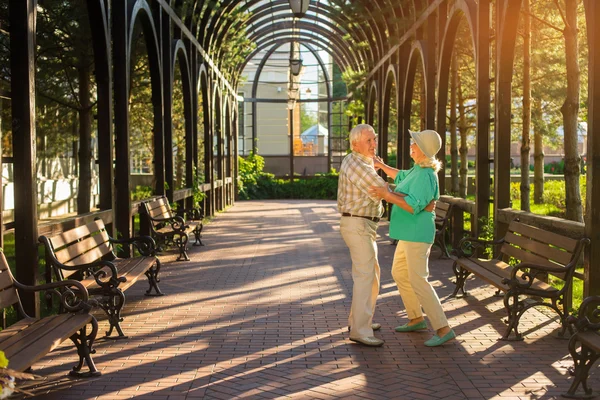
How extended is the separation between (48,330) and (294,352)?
1.80 meters

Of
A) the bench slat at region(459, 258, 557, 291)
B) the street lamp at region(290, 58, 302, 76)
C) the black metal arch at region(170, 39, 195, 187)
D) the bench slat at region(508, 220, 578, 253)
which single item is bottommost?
the bench slat at region(459, 258, 557, 291)

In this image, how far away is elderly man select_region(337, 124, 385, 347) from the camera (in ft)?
21.2

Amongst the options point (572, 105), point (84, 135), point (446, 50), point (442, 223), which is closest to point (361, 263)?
point (442, 223)

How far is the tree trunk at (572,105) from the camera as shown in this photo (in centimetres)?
1295

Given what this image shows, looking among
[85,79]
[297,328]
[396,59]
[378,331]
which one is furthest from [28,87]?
[396,59]

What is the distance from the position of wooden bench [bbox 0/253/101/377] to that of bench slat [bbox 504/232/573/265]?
371 centimetres

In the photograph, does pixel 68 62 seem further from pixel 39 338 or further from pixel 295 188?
pixel 295 188

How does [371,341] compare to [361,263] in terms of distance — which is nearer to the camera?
[371,341]

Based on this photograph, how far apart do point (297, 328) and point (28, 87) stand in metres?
2.91

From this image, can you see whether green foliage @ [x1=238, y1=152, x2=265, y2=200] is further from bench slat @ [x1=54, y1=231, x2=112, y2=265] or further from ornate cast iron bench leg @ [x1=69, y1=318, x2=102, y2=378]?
ornate cast iron bench leg @ [x1=69, y1=318, x2=102, y2=378]

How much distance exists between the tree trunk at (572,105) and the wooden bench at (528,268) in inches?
178

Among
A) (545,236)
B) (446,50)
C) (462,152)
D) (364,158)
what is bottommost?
(545,236)

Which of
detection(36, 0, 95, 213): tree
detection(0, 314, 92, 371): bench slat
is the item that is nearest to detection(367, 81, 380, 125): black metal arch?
detection(36, 0, 95, 213): tree

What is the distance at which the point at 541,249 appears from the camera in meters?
7.45
